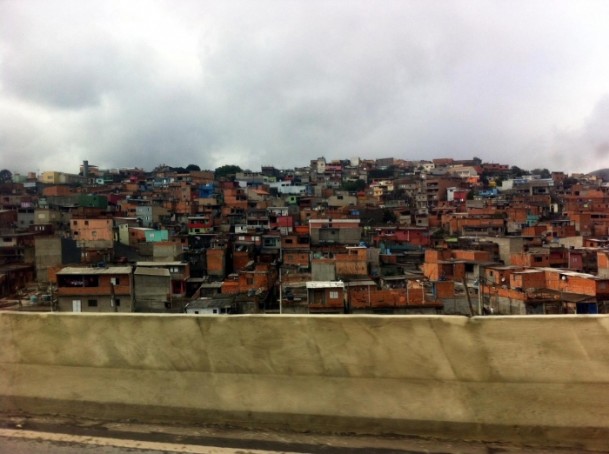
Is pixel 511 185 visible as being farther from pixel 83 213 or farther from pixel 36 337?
pixel 36 337

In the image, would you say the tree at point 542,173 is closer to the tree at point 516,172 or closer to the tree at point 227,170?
the tree at point 516,172

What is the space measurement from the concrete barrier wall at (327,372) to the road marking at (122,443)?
1.05 feet

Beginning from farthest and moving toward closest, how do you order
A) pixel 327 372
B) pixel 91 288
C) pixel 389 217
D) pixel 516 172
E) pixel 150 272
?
pixel 516 172
pixel 389 217
pixel 150 272
pixel 91 288
pixel 327 372

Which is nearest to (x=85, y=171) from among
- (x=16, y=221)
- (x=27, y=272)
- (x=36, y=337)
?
(x=16, y=221)

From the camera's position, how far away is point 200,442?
351cm

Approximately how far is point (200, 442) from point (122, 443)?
0.57 meters

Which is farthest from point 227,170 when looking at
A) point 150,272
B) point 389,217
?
point 150,272

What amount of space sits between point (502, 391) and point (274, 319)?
1.73 meters

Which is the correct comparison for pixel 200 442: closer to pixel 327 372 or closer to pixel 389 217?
pixel 327 372

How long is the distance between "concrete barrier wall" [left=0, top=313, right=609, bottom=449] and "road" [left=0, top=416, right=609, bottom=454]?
0.31ft

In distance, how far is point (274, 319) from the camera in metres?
3.83

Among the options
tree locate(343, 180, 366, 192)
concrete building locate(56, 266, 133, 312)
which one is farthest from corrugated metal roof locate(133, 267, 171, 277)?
tree locate(343, 180, 366, 192)

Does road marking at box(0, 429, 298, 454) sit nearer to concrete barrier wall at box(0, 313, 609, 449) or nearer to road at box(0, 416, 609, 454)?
road at box(0, 416, 609, 454)

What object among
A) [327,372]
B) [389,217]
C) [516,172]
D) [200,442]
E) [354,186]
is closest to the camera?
[200,442]
